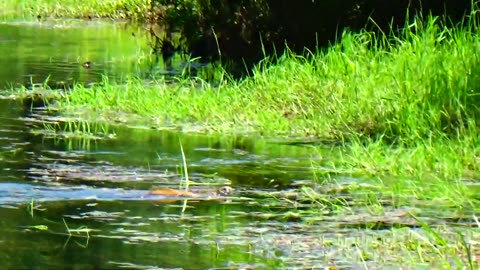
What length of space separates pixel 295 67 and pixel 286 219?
432cm

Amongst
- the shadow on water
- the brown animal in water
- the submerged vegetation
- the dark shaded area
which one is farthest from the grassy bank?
the brown animal in water

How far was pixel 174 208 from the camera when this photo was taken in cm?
517

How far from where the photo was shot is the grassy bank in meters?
21.2

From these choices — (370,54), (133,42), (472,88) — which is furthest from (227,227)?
(133,42)

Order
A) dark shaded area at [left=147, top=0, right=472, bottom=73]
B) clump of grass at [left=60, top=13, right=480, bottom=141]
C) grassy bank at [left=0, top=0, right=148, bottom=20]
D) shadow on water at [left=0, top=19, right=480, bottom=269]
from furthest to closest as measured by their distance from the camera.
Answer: grassy bank at [left=0, top=0, right=148, bottom=20], dark shaded area at [left=147, top=0, right=472, bottom=73], clump of grass at [left=60, top=13, right=480, bottom=141], shadow on water at [left=0, top=19, right=480, bottom=269]

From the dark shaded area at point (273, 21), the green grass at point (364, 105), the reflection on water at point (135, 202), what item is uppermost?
the dark shaded area at point (273, 21)

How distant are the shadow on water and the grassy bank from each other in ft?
43.1

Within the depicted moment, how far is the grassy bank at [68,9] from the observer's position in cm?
2122

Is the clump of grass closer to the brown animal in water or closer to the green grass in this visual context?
the green grass

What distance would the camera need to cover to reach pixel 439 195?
5.33m

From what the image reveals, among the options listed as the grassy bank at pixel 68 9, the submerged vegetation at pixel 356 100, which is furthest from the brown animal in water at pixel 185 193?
the grassy bank at pixel 68 9

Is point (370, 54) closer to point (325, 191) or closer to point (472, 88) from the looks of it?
point (472, 88)

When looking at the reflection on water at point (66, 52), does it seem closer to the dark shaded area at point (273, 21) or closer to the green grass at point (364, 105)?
the dark shaded area at point (273, 21)

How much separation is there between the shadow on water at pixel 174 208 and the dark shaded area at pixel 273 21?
3249 millimetres
